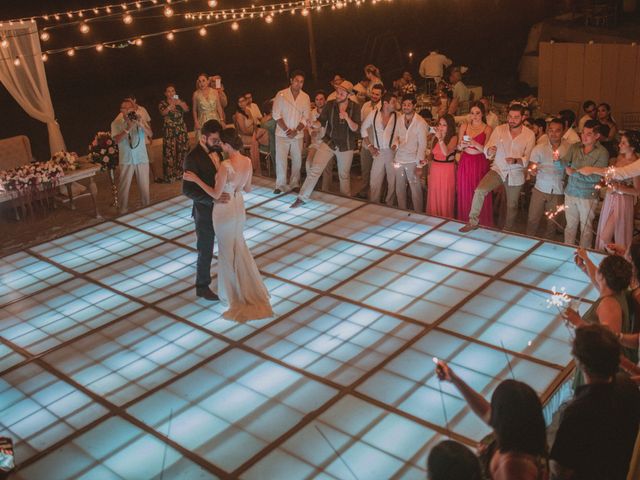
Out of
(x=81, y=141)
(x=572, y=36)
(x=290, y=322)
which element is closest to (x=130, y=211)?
(x=290, y=322)

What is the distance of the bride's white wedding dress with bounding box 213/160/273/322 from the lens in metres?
4.79

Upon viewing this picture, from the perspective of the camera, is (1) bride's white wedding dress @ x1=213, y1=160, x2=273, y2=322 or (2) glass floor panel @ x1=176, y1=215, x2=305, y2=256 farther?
(2) glass floor panel @ x1=176, y1=215, x2=305, y2=256

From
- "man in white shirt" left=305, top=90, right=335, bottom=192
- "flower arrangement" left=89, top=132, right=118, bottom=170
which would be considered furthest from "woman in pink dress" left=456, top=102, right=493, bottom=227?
"flower arrangement" left=89, top=132, right=118, bottom=170

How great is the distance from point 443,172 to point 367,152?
132 cm

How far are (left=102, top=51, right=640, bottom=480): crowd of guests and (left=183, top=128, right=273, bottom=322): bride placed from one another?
214cm

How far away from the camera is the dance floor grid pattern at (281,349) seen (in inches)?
144

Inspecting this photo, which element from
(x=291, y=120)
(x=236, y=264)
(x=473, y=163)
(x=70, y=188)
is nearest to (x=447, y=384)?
(x=236, y=264)

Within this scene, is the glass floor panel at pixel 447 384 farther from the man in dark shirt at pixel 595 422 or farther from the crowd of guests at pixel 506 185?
the man in dark shirt at pixel 595 422

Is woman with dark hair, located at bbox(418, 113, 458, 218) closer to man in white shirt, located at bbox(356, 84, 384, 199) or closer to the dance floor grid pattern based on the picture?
the dance floor grid pattern

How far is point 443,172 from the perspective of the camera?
21.1ft

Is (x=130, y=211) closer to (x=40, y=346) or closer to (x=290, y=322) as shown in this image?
(x=40, y=346)

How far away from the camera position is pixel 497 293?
5.02 meters

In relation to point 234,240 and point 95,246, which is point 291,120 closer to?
point 95,246

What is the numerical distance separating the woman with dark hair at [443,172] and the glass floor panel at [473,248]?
0.42 meters
